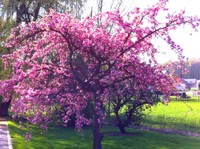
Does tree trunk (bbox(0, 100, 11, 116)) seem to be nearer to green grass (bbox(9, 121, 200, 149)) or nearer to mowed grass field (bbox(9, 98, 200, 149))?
mowed grass field (bbox(9, 98, 200, 149))

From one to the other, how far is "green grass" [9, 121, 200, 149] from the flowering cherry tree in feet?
14.2

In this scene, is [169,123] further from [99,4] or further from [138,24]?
[138,24]

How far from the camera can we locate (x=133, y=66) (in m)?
8.00

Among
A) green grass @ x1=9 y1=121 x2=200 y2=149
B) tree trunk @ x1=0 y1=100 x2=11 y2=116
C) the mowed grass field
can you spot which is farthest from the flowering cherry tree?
tree trunk @ x1=0 y1=100 x2=11 y2=116

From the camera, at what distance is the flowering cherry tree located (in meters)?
7.66

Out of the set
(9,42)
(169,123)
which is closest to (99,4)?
(169,123)

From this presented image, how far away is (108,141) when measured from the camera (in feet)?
44.9

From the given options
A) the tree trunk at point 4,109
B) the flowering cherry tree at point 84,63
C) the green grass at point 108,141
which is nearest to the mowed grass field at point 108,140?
the green grass at point 108,141

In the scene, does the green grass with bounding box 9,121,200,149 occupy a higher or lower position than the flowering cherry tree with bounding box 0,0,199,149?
lower

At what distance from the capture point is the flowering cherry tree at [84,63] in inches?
302

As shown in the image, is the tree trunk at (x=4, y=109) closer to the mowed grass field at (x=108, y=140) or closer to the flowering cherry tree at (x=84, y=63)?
the mowed grass field at (x=108, y=140)

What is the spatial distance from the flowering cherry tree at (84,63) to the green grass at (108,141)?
171 inches

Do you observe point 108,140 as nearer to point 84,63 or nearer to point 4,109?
point 84,63

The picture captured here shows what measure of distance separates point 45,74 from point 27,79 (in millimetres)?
398
